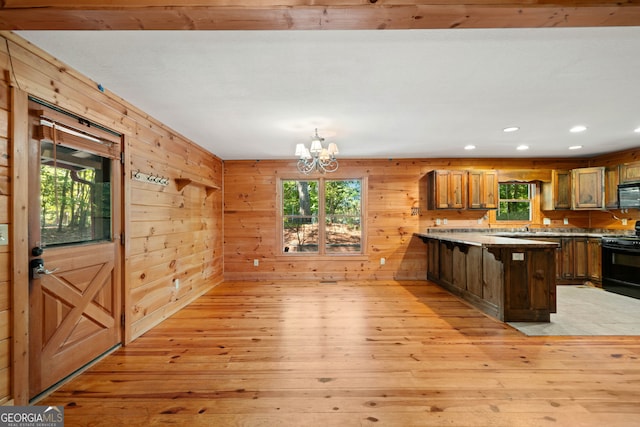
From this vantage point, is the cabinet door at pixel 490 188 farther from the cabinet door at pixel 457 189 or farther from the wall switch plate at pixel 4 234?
the wall switch plate at pixel 4 234

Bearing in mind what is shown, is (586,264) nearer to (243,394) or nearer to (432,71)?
(432,71)

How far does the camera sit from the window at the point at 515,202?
6.01 meters

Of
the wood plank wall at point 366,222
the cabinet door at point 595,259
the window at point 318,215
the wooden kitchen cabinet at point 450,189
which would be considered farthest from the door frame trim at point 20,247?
the cabinet door at point 595,259

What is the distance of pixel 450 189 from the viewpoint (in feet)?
18.7

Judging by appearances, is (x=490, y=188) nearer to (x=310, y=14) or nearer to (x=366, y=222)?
(x=366, y=222)

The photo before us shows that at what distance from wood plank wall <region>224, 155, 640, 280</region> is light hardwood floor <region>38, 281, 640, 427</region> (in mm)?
2233

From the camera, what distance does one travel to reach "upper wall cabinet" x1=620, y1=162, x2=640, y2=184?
4820 millimetres

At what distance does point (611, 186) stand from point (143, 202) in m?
7.30

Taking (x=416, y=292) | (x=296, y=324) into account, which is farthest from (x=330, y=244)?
(x=296, y=324)

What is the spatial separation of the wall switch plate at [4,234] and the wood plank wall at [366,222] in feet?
13.8

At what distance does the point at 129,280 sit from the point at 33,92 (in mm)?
1782

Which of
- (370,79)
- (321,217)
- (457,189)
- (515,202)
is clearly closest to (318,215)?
(321,217)

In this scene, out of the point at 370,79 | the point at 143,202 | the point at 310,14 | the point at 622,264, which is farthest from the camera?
the point at 622,264

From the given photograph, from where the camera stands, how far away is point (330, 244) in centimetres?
621
